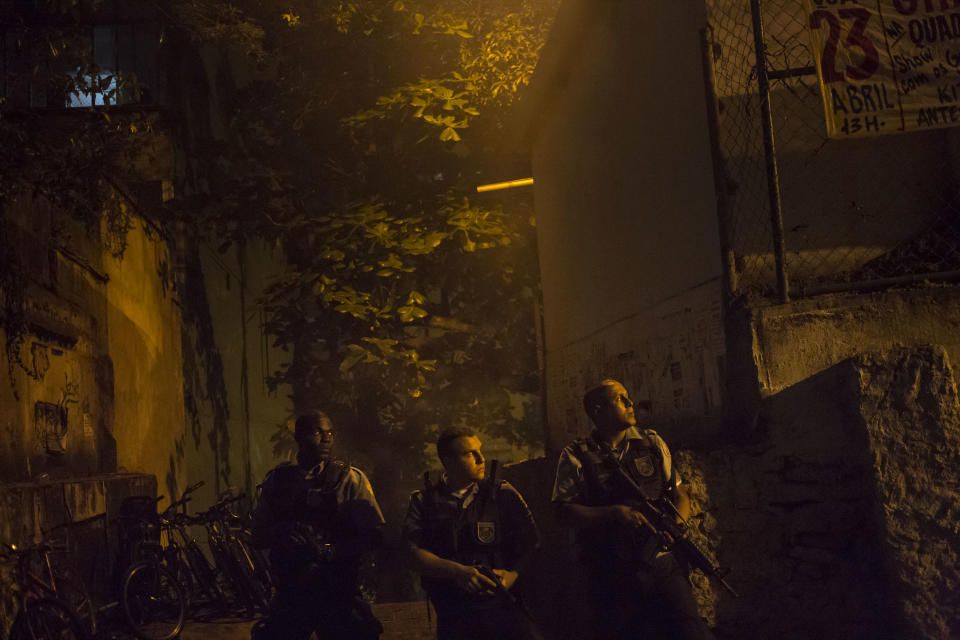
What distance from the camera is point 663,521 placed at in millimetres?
4863

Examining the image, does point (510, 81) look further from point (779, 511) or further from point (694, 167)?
Result: point (779, 511)

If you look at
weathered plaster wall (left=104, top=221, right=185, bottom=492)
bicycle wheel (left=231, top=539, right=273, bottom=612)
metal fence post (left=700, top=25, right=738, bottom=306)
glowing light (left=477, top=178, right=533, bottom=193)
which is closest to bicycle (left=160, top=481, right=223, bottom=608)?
bicycle wheel (left=231, top=539, right=273, bottom=612)

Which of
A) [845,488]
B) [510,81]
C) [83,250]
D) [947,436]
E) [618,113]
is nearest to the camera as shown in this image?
[947,436]

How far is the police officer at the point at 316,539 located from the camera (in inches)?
212

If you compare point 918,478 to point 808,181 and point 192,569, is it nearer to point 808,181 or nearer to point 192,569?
point 808,181

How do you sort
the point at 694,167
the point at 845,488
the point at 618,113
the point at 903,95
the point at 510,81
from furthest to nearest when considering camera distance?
the point at 510,81 → the point at 618,113 → the point at 694,167 → the point at 903,95 → the point at 845,488

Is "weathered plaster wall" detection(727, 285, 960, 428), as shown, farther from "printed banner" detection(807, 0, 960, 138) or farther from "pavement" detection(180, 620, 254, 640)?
"pavement" detection(180, 620, 254, 640)

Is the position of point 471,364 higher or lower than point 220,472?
higher

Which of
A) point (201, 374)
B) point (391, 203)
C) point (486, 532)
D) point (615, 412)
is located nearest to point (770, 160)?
point (615, 412)

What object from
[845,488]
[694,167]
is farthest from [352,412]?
[845,488]

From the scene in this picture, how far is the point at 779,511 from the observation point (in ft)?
19.6

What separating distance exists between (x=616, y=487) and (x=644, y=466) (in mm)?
201

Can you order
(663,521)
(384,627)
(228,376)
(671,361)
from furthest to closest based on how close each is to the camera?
(228,376)
(384,627)
(671,361)
(663,521)

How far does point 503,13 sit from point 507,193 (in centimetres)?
245
